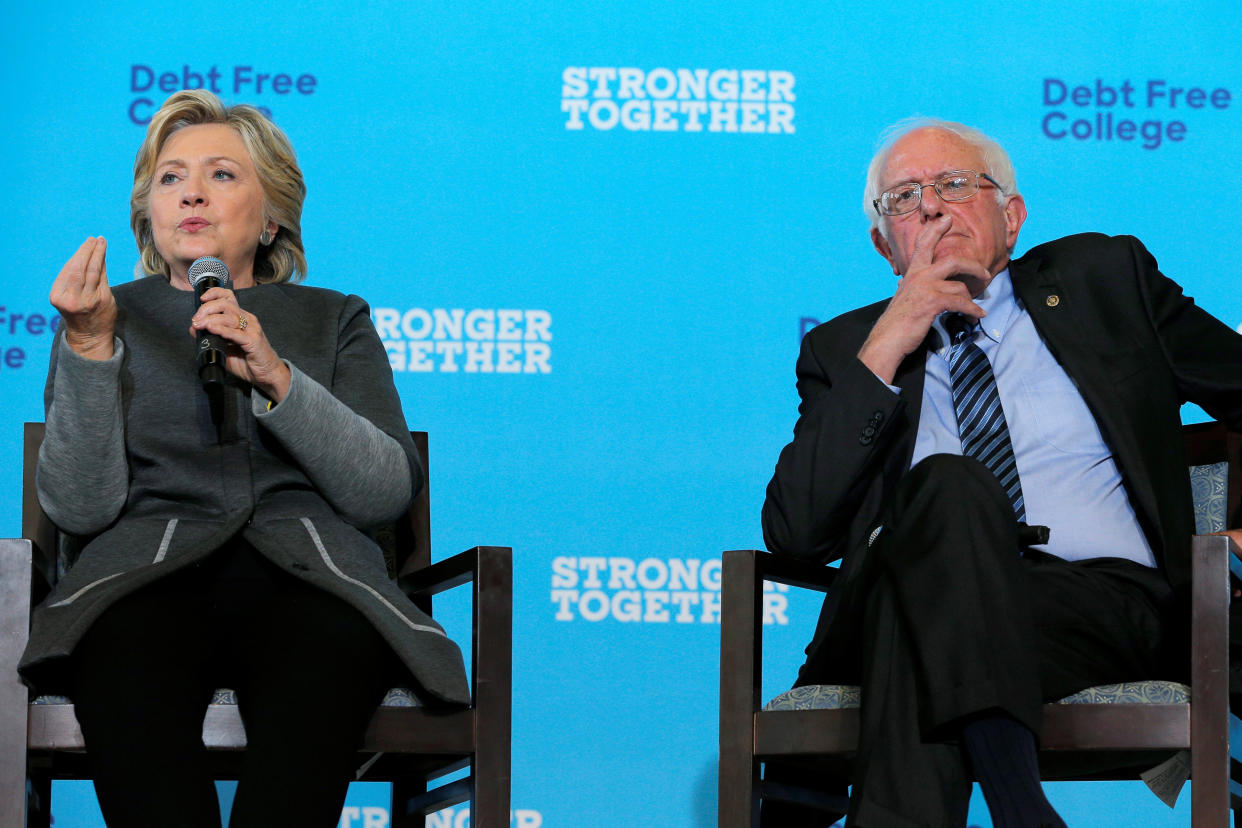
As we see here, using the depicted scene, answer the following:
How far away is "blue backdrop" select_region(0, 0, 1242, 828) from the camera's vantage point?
3.12m

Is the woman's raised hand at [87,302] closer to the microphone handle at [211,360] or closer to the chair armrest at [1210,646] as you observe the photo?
the microphone handle at [211,360]

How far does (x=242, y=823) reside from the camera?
176 cm

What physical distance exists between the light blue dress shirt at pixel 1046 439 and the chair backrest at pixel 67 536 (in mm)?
772

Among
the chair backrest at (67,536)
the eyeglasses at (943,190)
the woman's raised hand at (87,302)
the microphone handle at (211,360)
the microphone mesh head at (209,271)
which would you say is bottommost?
the chair backrest at (67,536)

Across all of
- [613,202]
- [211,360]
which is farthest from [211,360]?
[613,202]

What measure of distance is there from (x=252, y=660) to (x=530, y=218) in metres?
1.45

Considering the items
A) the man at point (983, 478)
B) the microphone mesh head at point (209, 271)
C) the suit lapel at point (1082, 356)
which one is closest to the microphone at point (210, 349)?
the microphone mesh head at point (209, 271)

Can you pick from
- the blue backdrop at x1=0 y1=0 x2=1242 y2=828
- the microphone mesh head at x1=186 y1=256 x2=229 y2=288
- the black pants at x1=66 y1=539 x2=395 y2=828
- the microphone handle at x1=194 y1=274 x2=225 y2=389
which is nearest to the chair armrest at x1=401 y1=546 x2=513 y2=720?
the black pants at x1=66 y1=539 x2=395 y2=828

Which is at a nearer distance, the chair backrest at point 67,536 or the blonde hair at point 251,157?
the chair backrest at point 67,536

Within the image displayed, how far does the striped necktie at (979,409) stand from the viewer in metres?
2.28

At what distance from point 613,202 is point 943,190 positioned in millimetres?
913

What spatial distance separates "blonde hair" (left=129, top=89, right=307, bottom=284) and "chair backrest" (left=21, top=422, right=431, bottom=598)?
0.34 metres

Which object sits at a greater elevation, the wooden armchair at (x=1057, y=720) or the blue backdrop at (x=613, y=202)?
the blue backdrop at (x=613, y=202)

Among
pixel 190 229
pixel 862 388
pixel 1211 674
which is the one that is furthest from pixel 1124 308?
pixel 190 229
